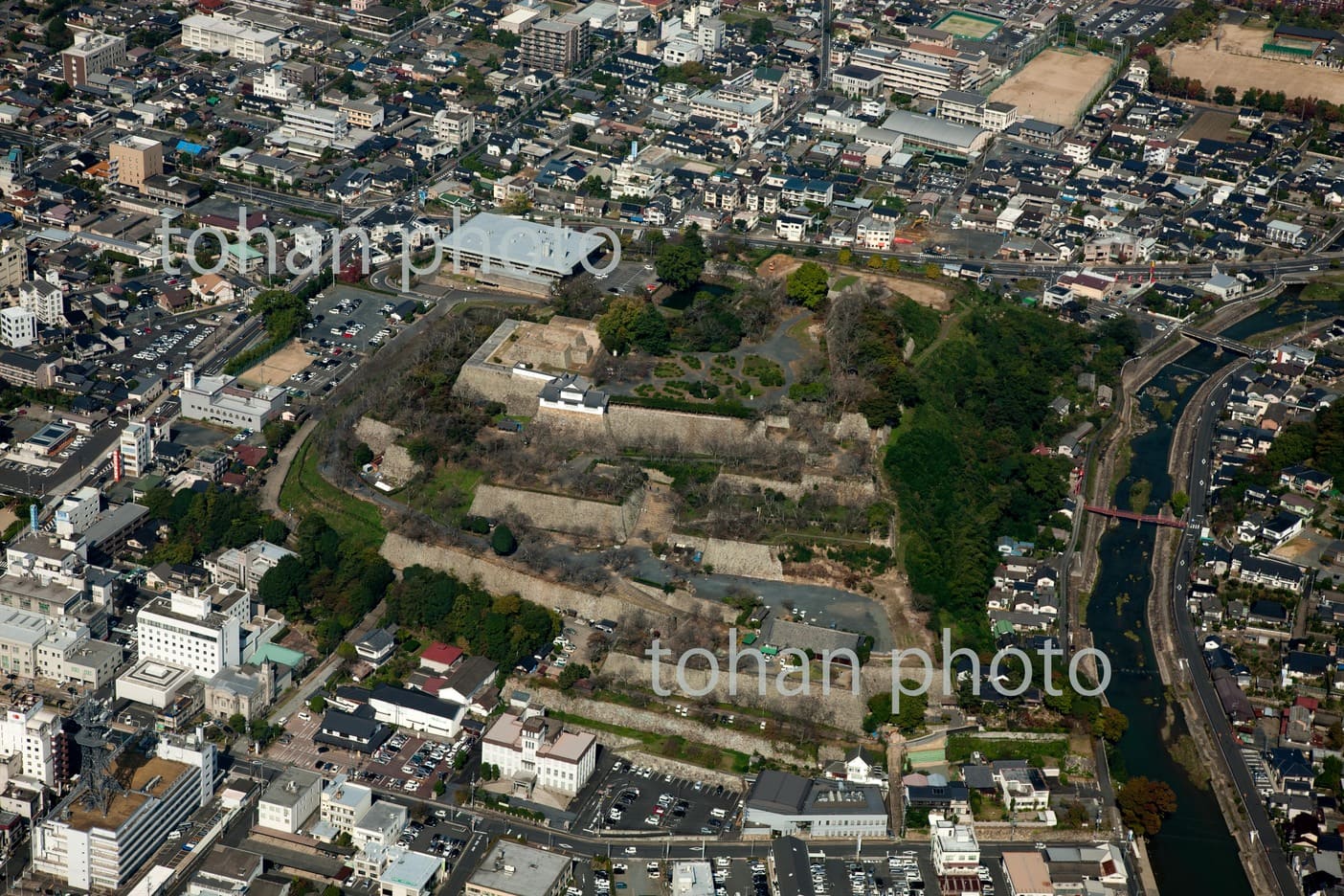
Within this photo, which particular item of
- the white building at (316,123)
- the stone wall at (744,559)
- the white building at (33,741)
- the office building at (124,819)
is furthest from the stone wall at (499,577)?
the white building at (316,123)

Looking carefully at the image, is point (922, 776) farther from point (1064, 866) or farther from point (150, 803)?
point (150, 803)

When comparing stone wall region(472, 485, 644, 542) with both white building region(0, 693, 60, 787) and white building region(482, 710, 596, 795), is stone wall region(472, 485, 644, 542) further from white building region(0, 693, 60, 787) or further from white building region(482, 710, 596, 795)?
white building region(0, 693, 60, 787)

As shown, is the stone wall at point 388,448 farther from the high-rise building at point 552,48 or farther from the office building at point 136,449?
the high-rise building at point 552,48

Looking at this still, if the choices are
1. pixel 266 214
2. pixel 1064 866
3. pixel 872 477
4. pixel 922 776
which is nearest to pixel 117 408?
pixel 266 214

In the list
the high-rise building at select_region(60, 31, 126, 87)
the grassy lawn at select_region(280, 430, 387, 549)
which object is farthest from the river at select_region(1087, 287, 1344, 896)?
the high-rise building at select_region(60, 31, 126, 87)

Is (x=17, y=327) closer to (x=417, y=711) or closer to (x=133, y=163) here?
(x=133, y=163)

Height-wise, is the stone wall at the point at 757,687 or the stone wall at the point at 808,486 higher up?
the stone wall at the point at 808,486
